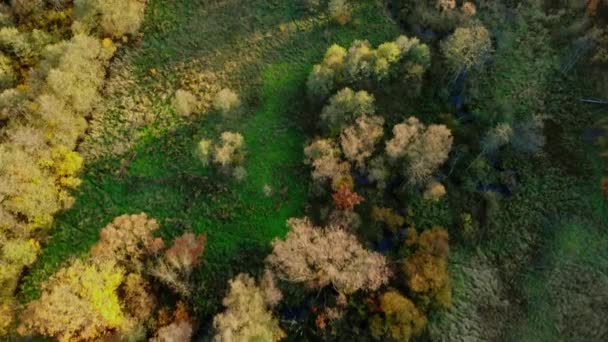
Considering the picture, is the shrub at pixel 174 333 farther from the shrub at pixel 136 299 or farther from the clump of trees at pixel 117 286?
the shrub at pixel 136 299

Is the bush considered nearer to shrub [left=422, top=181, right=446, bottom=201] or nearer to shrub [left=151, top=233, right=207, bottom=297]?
shrub [left=151, top=233, right=207, bottom=297]

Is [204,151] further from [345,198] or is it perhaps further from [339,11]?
[339,11]

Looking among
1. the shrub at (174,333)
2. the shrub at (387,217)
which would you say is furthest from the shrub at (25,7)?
the shrub at (387,217)

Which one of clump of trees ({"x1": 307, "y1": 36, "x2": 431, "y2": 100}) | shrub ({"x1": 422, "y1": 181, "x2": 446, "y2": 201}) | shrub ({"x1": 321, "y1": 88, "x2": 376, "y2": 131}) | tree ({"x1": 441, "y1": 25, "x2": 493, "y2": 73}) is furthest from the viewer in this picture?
clump of trees ({"x1": 307, "y1": 36, "x2": 431, "y2": 100})

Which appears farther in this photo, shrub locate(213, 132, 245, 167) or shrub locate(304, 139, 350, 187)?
shrub locate(213, 132, 245, 167)

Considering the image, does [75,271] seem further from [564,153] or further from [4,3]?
[564,153]

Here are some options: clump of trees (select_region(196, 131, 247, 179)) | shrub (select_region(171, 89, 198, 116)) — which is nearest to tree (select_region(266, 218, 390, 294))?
clump of trees (select_region(196, 131, 247, 179))

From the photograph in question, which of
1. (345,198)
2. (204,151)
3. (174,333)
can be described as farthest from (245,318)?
(204,151)
